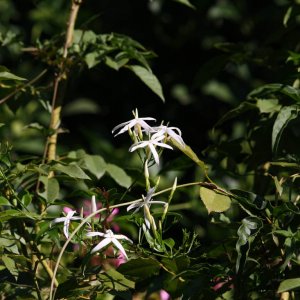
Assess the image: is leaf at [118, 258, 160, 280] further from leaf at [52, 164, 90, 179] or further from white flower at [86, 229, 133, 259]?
leaf at [52, 164, 90, 179]

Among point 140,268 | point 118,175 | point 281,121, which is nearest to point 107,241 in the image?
point 140,268

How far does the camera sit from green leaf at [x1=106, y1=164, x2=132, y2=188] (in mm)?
1642

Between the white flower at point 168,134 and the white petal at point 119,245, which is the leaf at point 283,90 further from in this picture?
the white petal at point 119,245

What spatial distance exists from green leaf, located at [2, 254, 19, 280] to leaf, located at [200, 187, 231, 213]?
0.31 m

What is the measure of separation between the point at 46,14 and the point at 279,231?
93.7 inches

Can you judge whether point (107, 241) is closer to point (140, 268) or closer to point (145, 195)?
point (140, 268)

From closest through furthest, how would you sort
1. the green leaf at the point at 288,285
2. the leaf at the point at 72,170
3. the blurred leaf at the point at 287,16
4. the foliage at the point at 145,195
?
the green leaf at the point at 288,285 < the foliage at the point at 145,195 < the leaf at the point at 72,170 < the blurred leaf at the point at 287,16

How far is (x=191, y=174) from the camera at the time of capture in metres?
3.24

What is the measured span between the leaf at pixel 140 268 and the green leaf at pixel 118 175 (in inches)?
15.4

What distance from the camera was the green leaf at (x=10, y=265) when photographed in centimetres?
126

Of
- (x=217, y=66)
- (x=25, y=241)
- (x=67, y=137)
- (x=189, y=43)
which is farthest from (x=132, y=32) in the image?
(x=25, y=241)

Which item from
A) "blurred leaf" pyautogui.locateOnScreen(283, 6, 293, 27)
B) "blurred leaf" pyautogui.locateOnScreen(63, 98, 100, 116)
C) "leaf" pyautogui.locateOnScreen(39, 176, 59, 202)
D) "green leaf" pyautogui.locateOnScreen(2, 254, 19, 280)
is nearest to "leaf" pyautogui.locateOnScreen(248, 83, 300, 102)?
"blurred leaf" pyautogui.locateOnScreen(283, 6, 293, 27)

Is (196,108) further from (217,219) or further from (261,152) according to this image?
(217,219)

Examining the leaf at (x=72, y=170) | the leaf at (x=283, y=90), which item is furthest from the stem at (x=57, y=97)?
the leaf at (x=283, y=90)
